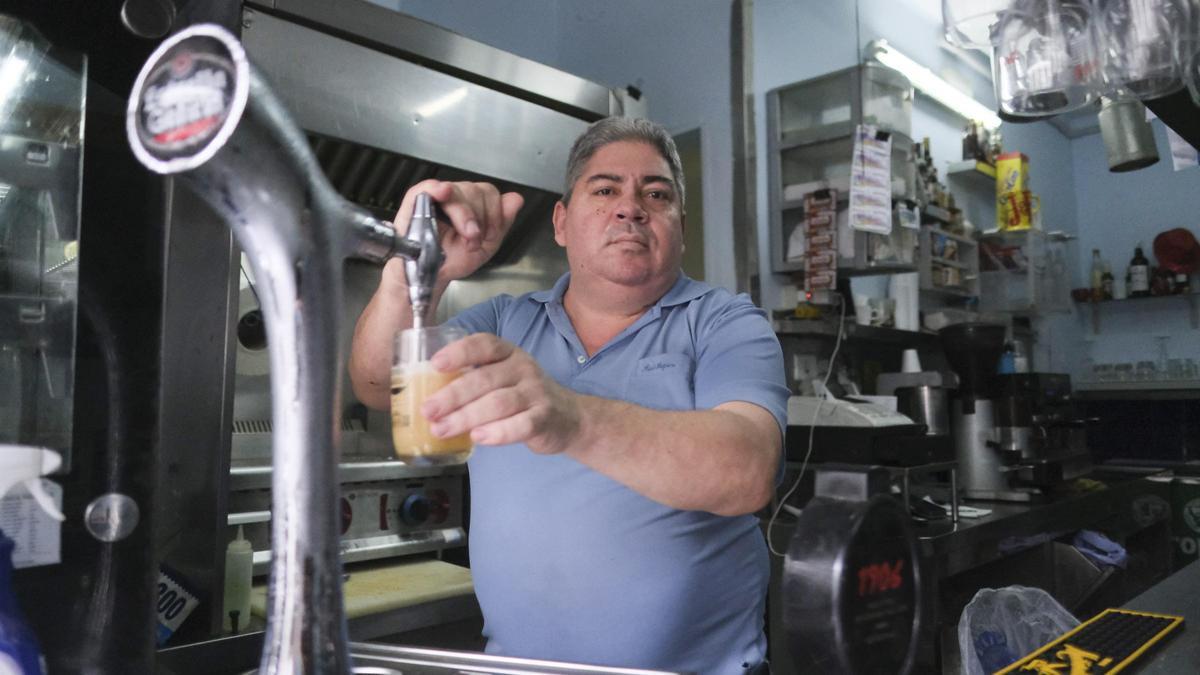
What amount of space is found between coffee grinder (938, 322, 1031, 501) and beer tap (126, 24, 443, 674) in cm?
316

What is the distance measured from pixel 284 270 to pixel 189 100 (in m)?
0.11

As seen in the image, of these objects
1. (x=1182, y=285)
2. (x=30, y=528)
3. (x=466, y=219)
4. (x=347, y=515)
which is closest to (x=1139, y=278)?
(x=1182, y=285)

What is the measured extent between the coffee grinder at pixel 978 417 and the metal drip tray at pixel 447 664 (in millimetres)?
2905

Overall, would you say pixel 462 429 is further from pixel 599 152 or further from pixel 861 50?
pixel 861 50

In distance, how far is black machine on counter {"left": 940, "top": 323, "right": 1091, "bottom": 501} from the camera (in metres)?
3.21

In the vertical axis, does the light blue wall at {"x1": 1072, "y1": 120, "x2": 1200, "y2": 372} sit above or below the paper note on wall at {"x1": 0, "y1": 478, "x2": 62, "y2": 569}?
above

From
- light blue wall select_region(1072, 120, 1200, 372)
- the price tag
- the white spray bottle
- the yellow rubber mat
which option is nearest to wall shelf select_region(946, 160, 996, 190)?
light blue wall select_region(1072, 120, 1200, 372)

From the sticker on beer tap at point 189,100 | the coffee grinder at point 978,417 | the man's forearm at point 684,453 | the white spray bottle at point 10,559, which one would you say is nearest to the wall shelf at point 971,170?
the coffee grinder at point 978,417

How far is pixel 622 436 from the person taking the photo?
0.89 meters

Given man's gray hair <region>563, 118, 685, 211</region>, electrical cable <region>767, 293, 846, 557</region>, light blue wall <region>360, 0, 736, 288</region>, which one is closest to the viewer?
man's gray hair <region>563, 118, 685, 211</region>

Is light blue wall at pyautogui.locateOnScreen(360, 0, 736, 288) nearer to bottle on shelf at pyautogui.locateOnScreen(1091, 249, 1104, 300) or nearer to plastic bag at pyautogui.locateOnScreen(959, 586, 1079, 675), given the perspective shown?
plastic bag at pyautogui.locateOnScreen(959, 586, 1079, 675)

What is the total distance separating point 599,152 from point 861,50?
118 inches

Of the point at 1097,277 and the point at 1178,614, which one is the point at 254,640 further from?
the point at 1097,277

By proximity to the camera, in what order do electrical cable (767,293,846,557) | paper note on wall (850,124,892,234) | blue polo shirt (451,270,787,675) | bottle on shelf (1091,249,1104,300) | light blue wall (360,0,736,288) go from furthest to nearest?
bottle on shelf (1091,249,1104,300) < light blue wall (360,0,736,288) < paper note on wall (850,124,892,234) < electrical cable (767,293,846,557) < blue polo shirt (451,270,787,675)
